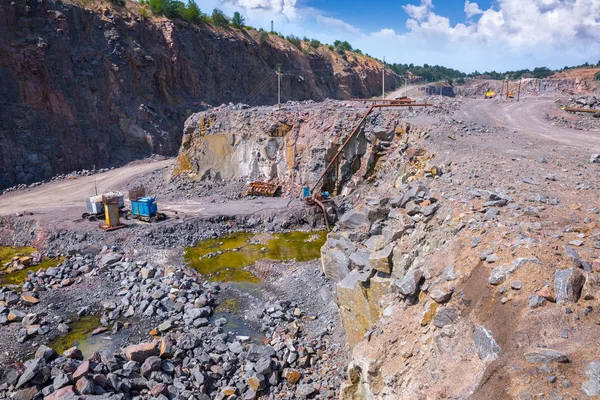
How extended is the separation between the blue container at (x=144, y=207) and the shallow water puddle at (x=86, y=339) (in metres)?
8.22

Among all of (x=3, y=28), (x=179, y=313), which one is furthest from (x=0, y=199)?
(x=179, y=313)

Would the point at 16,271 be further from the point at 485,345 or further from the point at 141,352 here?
the point at 485,345

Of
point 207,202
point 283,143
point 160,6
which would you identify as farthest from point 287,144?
point 160,6

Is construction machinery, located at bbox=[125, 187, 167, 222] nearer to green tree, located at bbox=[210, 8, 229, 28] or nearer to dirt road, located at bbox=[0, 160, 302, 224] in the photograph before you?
dirt road, located at bbox=[0, 160, 302, 224]

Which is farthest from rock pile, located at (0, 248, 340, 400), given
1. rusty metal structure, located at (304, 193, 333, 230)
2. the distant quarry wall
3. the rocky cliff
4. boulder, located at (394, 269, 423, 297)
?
the rocky cliff

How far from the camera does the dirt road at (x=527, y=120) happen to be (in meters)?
16.6

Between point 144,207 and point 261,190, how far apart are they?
754 cm

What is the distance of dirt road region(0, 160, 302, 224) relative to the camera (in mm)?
22422

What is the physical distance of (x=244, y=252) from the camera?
19.6 metres

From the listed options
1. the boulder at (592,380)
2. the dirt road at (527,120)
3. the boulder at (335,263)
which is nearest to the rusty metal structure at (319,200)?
the boulder at (335,263)

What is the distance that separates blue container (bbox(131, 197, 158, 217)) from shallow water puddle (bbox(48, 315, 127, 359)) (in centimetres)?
822

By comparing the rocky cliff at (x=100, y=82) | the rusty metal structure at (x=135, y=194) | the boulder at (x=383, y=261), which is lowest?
the rusty metal structure at (x=135, y=194)

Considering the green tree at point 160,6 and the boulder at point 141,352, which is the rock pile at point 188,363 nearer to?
the boulder at point 141,352

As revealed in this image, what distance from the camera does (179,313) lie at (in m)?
13.7
